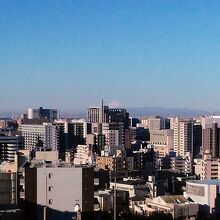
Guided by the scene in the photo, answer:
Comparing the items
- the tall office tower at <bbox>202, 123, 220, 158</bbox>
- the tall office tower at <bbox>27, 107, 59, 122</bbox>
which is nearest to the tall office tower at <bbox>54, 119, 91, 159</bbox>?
the tall office tower at <bbox>202, 123, 220, 158</bbox>

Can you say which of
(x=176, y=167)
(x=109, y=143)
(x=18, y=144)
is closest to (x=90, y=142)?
(x=109, y=143)

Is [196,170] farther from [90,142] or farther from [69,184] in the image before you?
[69,184]

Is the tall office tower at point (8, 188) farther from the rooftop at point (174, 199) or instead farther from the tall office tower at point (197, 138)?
the tall office tower at point (197, 138)

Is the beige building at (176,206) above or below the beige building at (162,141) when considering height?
below

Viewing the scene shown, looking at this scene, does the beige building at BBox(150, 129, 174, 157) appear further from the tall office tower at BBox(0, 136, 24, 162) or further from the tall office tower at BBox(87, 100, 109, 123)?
the tall office tower at BBox(0, 136, 24, 162)

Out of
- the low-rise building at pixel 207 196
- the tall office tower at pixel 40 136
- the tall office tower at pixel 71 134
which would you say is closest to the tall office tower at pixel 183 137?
the tall office tower at pixel 71 134

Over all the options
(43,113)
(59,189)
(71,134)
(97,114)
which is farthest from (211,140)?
(43,113)
